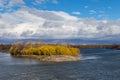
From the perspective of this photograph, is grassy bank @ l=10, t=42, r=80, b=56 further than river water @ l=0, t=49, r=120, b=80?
Yes

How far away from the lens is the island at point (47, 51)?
341 ft

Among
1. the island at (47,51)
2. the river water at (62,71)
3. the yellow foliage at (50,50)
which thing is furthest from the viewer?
the yellow foliage at (50,50)

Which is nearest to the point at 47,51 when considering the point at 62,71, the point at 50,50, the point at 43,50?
the point at 50,50

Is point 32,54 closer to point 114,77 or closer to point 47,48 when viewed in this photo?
point 47,48

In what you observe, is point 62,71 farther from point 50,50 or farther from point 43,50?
point 43,50

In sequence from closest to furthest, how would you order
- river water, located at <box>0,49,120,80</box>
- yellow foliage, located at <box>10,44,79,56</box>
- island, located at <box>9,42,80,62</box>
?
river water, located at <box>0,49,120,80</box> → island, located at <box>9,42,80,62</box> → yellow foliage, located at <box>10,44,79,56</box>

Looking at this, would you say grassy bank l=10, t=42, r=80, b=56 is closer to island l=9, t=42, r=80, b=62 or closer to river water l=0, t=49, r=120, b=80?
island l=9, t=42, r=80, b=62

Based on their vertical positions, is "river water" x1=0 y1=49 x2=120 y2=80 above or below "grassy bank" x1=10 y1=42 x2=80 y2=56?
below

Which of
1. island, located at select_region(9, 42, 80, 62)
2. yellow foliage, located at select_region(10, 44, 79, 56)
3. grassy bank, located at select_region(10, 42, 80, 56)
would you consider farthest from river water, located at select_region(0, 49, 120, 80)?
grassy bank, located at select_region(10, 42, 80, 56)

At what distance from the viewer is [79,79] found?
5219cm

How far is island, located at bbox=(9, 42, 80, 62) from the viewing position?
103900mm

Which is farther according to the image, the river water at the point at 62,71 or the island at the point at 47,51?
the island at the point at 47,51

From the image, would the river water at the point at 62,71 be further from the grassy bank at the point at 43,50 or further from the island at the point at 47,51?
the grassy bank at the point at 43,50

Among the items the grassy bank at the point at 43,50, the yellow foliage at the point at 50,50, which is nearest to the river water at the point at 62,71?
the yellow foliage at the point at 50,50
